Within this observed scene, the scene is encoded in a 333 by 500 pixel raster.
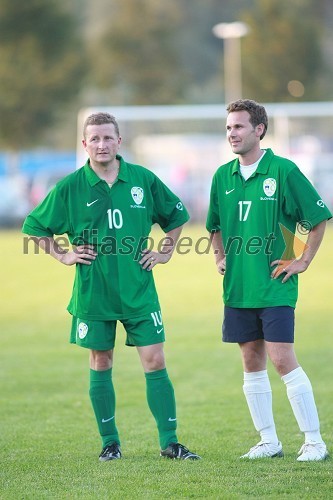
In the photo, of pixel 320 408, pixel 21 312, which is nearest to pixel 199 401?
pixel 320 408

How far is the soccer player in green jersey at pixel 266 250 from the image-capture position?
5934mm

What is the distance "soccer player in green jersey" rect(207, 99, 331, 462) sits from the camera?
234 inches

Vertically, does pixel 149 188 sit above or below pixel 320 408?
above

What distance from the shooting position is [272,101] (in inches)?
2128

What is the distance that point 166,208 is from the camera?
6316 millimetres

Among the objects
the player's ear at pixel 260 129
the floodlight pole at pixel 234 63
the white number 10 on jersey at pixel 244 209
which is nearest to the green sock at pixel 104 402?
the white number 10 on jersey at pixel 244 209

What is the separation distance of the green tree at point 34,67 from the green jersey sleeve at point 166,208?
45327mm

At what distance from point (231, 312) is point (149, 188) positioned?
88 centimetres

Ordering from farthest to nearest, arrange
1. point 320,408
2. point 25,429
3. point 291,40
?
1. point 291,40
2. point 320,408
3. point 25,429

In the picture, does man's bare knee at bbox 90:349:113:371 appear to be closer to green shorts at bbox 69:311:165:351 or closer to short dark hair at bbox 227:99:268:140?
green shorts at bbox 69:311:165:351

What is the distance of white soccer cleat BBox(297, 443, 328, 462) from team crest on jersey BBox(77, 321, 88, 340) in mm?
1412

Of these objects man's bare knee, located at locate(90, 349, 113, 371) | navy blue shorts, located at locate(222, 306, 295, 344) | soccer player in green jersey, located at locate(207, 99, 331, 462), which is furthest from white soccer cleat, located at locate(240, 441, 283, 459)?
man's bare knee, located at locate(90, 349, 113, 371)

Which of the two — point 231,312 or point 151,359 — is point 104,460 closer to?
point 151,359

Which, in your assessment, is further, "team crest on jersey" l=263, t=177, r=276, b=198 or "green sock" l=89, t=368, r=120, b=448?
"green sock" l=89, t=368, r=120, b=448
